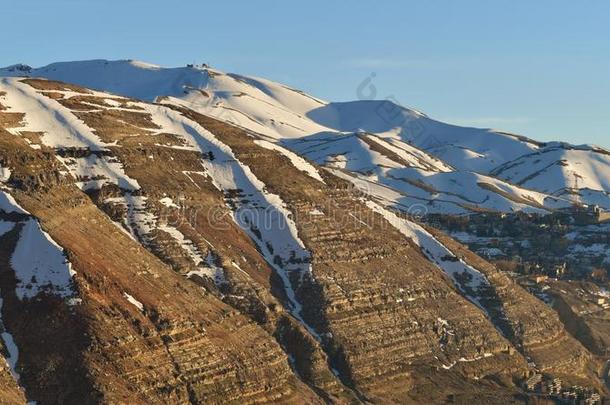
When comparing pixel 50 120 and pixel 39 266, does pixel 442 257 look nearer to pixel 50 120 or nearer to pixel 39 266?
pixel 50 120

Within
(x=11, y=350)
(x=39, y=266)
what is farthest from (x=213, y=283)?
(x=11, y=350)

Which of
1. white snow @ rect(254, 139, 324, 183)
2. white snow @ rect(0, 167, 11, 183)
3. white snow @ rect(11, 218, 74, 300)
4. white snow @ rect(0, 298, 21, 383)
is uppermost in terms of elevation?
white snow @ rect(254, 139, 324, 183)

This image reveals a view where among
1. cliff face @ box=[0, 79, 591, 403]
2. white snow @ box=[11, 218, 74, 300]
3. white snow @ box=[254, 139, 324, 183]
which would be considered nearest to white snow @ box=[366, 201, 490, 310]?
cliff face @ box=[0, 79, 591, 403]

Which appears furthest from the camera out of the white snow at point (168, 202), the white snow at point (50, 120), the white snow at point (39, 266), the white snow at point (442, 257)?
the white snow at point (442, 257)

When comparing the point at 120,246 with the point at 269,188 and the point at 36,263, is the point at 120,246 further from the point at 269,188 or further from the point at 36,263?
the point at 269,188

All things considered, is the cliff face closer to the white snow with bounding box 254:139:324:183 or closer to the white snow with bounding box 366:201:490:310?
the white snow with bounding box 254:139:324:183

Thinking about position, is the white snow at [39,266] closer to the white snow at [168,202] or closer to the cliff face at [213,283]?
the cliff face at [213,283]

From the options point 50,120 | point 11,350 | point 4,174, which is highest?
point 50,120

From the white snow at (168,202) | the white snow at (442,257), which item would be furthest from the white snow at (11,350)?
the white snow at (442,257)

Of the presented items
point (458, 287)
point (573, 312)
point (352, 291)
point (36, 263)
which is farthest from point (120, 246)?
point (573, 312)
